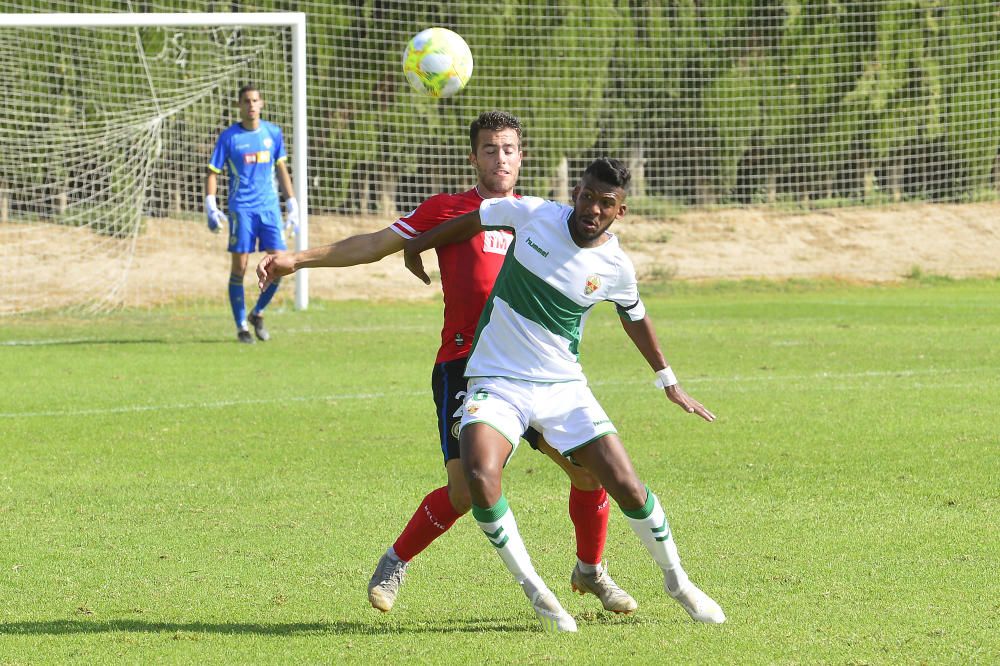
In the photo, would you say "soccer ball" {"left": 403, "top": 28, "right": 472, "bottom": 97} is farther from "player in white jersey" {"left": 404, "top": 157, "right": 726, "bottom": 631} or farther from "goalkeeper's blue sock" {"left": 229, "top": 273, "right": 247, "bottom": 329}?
"goalkeeper's blue sock" {"left": 229, "top": 273, "right": 247, "bottom": 329}

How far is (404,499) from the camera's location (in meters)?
7.55

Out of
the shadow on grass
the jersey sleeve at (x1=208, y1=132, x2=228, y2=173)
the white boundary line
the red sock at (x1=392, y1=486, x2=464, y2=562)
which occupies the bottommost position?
the shadow on grass

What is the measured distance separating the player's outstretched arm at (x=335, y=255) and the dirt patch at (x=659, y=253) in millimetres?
13600

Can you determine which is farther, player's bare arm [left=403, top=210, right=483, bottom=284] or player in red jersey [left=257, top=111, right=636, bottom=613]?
player's bare arm [left=403, top=210, right=483, bottom=284]

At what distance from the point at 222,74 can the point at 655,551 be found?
1491 centimetres

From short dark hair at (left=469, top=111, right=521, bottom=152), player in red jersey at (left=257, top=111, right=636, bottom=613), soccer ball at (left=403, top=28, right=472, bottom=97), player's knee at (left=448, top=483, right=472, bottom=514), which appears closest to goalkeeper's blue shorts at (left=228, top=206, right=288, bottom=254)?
soccer ball at (left=403, top=28, right=472, bottom=97)

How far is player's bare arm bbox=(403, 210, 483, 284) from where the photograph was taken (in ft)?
18.4

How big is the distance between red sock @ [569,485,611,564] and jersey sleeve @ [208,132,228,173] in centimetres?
1042

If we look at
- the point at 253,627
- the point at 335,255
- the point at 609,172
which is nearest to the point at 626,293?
the point at 609,172

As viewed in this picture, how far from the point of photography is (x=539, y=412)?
520 cm

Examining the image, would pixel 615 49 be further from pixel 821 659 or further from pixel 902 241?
pixel 821 659

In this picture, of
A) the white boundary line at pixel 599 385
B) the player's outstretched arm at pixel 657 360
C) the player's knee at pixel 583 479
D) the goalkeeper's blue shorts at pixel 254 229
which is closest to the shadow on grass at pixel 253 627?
the player's knee at pixel 583 479

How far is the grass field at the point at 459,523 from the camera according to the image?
199 inches

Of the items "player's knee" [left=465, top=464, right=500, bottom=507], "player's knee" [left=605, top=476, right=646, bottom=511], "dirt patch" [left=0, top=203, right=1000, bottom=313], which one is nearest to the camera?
"player's knee" [left=465, top=464, right=500, bottom=507]
